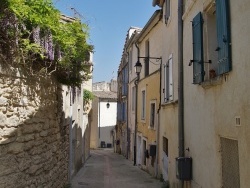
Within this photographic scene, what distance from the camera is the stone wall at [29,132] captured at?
496 cm

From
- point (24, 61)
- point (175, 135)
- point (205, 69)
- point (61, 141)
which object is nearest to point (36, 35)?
point (24, 61)

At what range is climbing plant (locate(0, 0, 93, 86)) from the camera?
4.79 meters

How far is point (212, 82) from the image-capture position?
5.73m

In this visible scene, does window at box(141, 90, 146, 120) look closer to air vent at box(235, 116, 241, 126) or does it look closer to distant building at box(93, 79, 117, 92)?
air vent at box(235, 116, 241, 126)

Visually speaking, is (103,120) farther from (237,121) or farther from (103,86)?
(237,121)

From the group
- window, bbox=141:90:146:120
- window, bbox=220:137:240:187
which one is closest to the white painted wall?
window, bbox=141:90:146:120

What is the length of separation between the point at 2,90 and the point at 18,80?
0.56 metres

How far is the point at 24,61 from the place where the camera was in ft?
17.5

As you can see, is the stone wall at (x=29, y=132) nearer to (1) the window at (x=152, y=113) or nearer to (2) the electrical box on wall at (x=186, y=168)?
(2) the electrical box on wall at (x=186, y=168)

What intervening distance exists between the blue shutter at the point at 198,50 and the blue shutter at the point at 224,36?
117cm

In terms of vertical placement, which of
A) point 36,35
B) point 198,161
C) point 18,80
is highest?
point 36,35

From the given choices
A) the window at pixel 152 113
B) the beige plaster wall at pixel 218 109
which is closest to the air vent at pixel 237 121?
the beige plaster wall at pixel 218 109

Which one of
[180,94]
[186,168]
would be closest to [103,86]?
[180,94]

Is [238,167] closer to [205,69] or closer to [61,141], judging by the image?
[205,69]
